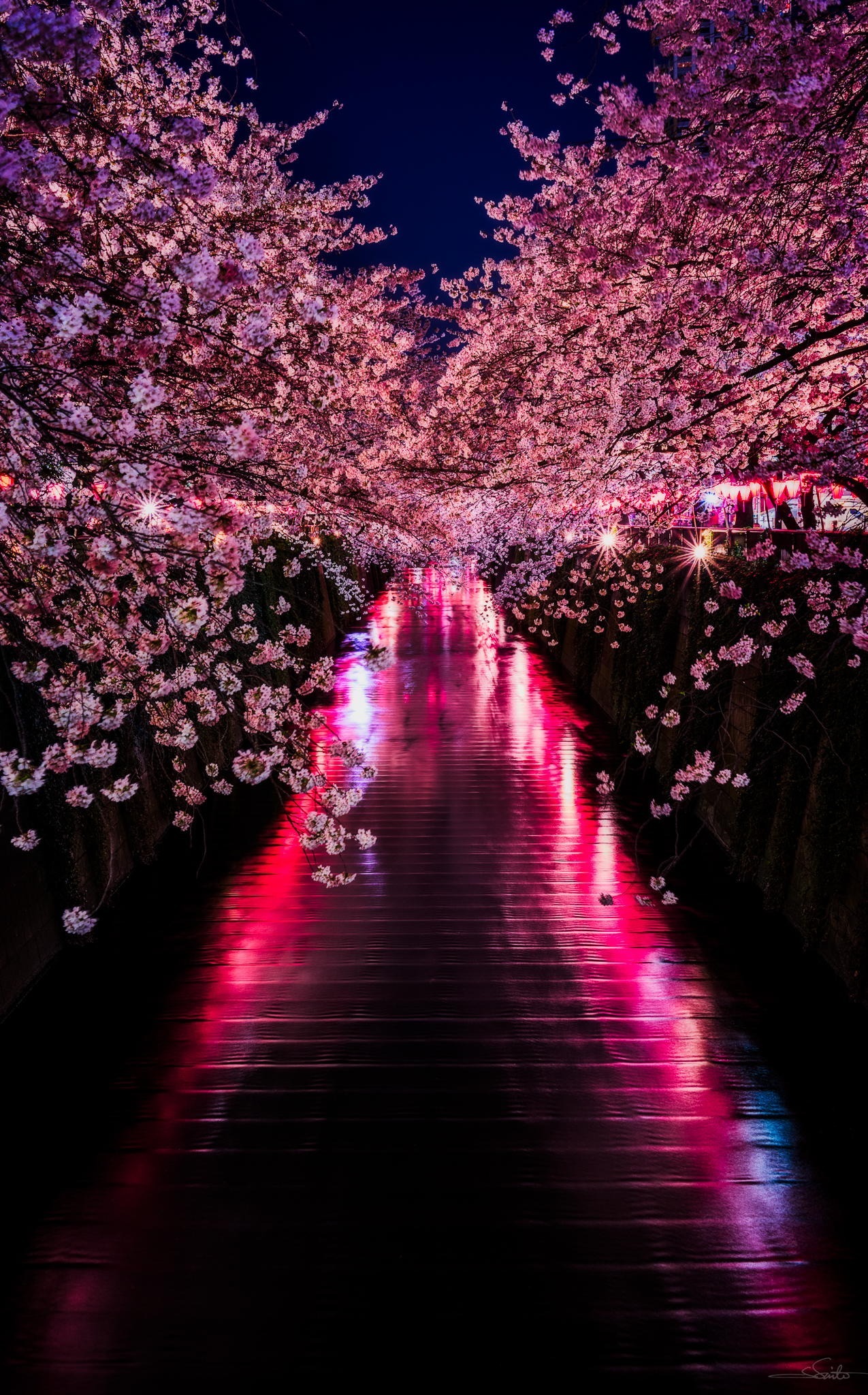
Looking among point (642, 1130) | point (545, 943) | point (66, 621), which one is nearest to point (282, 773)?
point (66, 621)

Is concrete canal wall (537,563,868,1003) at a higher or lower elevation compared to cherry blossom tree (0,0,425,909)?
lower

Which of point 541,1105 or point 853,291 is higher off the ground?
point 853,291

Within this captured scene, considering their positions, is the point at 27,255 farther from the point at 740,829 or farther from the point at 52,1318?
the point at 740,829

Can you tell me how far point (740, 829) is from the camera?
7574 mm

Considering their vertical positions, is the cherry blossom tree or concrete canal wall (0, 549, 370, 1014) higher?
the cherry blossom tree

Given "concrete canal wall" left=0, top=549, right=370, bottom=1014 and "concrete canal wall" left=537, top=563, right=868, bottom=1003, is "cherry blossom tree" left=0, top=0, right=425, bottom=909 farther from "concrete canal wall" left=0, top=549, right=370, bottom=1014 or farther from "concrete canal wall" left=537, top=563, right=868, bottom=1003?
"concrete canal wall" left=537, top=563, right=868, bottom=1003

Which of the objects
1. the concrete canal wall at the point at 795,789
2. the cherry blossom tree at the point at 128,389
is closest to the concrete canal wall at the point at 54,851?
the cherry blossom tree at the point at 128,389

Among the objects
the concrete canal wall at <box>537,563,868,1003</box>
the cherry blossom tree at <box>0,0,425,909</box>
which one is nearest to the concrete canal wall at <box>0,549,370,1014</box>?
the cherry blossom tree at <box>0,0,425,909</box>

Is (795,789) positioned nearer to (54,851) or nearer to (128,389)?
(128,389)

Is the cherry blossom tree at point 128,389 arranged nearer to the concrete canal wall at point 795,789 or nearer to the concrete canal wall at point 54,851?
the concrete canal wall at point 54,851

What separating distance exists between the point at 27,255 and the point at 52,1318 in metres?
4.14

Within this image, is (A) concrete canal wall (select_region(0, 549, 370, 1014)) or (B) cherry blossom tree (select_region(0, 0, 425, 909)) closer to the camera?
(B) cherry blossom tree (select_region(0, 0, 425, 909))

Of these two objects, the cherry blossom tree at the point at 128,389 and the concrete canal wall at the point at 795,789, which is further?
the concrete canal wall at the point at 795,789

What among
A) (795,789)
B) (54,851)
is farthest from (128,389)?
(795,789)
